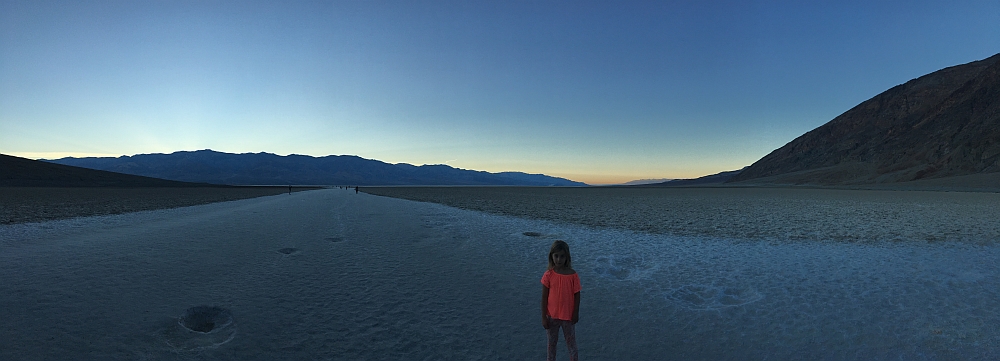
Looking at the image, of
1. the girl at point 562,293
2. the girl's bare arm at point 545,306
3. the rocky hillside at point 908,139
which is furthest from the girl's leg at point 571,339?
the rocky hillside at point 908,139

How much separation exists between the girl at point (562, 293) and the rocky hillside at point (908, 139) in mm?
93191

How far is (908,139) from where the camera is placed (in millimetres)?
105562

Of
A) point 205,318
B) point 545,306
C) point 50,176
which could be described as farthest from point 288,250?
point 50,176

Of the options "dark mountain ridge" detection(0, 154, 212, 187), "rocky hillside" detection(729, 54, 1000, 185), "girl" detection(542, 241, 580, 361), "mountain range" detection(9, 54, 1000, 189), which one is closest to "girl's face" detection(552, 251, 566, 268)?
"girl" detection(542, 241, 580, 361)

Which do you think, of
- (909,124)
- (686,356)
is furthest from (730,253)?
(909,124)

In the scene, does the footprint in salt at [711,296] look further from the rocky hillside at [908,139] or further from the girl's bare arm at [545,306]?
the rocky hillside at [908,139]

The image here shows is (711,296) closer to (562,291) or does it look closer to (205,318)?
(562,291)

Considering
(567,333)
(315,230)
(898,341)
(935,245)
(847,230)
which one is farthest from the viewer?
(315,230)

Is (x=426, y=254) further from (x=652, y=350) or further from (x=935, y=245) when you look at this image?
(x=935, y=245)

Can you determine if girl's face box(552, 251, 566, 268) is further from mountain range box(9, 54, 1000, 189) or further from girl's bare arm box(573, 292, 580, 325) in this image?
mountain range box(9, 54, 1000, 189)

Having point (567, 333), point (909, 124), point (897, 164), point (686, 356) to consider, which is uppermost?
point (909, 124)

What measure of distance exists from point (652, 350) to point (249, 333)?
4.31 meters

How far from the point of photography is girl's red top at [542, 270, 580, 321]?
3.79 meters

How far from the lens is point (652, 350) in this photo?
14.8ft
